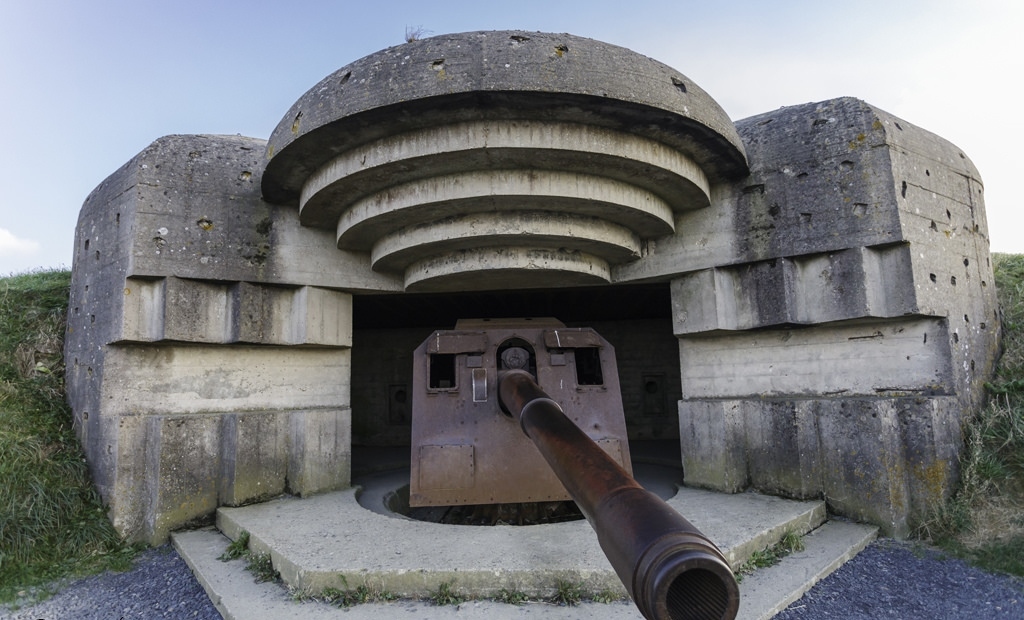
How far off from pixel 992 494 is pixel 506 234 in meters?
3.78

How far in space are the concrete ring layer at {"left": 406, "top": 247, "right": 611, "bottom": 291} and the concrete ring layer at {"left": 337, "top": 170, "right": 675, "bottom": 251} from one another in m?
0.42

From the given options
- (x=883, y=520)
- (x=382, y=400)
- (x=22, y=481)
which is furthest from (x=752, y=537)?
(x=382, y=400)

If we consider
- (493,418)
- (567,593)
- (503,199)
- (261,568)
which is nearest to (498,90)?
(503,199)

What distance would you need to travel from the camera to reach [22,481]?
4.31 m

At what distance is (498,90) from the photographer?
3.61 meters

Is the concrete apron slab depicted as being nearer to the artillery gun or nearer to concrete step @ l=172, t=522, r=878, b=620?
concrete step @ l=172, t=522, r=878, b=620

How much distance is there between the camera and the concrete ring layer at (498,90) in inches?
144

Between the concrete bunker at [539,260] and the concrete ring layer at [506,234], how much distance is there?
0.03 meters

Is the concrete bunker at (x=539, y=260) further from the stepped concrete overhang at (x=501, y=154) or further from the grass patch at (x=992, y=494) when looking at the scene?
the grass patch at (x=992, y=494)

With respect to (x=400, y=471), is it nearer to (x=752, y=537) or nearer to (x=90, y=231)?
(x=90, y=231)

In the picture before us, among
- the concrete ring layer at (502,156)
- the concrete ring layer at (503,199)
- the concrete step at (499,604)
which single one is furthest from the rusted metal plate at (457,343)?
the concrete step at (499,604)

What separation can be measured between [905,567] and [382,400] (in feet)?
23.0

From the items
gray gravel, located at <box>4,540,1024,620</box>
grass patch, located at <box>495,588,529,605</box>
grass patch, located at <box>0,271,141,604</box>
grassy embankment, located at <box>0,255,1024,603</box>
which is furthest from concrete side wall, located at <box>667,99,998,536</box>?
grass patch, located at <box>0,271,141,604</box>

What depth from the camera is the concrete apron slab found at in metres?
2.88
